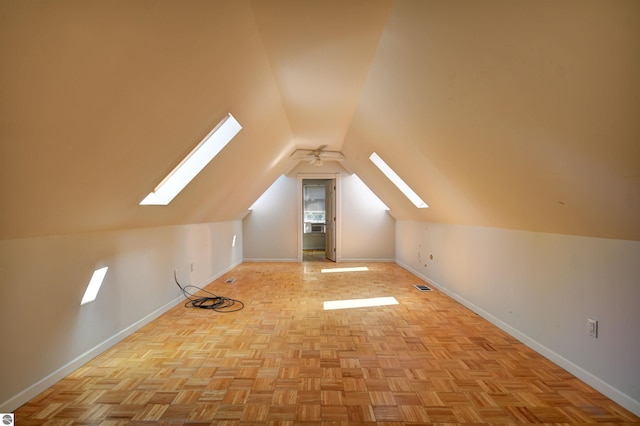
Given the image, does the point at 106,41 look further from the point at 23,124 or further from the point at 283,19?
the point at 283,19

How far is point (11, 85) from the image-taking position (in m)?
1.23

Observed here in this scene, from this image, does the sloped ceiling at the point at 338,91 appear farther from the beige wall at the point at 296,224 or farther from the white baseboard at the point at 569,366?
the beige wall at the point at 296,224

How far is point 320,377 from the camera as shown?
2334mm

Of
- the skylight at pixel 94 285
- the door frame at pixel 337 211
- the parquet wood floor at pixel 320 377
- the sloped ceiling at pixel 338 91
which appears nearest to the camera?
the sloped ceiling at pixel 338 91

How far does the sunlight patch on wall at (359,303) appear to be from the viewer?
410 centimetres

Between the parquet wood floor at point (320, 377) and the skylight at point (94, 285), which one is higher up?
the skylight at point (94, 285)

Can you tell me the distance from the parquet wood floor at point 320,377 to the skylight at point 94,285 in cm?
48

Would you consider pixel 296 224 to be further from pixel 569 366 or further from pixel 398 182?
pixel 569 366

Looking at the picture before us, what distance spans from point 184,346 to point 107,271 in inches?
35.6

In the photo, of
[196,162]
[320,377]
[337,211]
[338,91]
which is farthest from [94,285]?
[337,211]

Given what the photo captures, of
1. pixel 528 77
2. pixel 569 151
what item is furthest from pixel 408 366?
pixel 528 77

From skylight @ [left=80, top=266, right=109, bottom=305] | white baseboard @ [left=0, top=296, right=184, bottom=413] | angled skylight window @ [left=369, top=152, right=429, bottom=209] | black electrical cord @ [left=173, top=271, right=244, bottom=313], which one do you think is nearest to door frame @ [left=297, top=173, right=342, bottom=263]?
angled skylight window @ [left=369, top=152, right=429, bottom=209]

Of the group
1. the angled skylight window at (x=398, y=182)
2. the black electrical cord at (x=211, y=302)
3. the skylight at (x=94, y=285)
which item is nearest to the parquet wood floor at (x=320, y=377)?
the black electrical cord at (x=211, y=302)

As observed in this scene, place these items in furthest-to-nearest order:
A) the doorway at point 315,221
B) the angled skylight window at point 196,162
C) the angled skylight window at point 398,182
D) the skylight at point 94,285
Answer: the doorway at point 315,221 → the angled skylight window at point 398,182 → the angled skylight window at point 196,162 → the skylight at point 94,285
